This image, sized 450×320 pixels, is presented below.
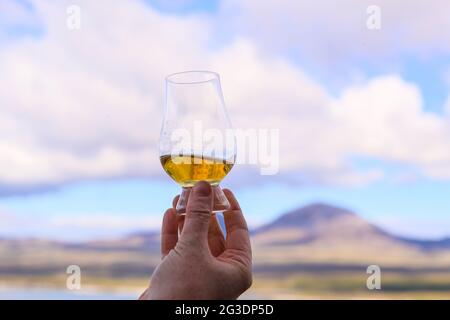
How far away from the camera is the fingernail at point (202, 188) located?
0.97 meters

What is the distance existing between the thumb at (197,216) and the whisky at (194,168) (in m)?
0.07

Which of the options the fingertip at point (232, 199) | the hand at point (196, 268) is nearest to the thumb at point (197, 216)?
the hand at point (196, 268)

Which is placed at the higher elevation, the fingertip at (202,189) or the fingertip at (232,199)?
the fingertip at (232,199)

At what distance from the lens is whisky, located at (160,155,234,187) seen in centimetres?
103

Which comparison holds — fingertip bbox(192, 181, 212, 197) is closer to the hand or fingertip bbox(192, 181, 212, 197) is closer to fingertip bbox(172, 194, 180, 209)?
the hand

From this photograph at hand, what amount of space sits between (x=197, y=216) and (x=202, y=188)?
5 centimetres

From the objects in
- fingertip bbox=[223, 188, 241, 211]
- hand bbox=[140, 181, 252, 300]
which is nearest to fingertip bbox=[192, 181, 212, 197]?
hand bbox=[140, 181, 252, 300]

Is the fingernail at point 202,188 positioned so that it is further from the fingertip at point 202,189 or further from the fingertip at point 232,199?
the fingertip at point 232,199

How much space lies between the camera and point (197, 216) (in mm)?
959

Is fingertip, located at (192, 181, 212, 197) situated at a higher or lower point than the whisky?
lower

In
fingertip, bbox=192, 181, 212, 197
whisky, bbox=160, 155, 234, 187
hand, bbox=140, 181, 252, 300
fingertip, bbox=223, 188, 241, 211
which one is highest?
whisky, bbox=160, 155, 234, 187
